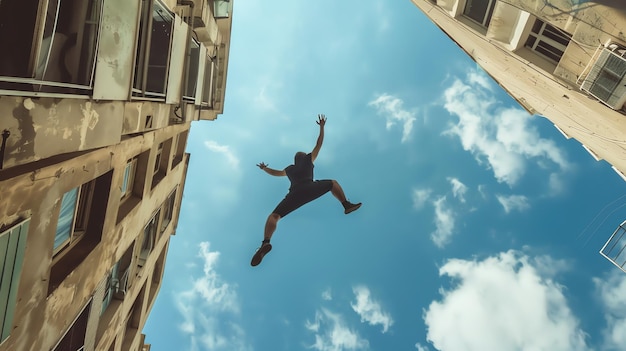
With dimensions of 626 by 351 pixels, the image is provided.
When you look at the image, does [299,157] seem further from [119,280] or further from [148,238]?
[148,238]

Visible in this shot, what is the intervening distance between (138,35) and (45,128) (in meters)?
3.01

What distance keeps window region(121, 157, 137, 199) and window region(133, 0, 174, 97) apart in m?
2.07

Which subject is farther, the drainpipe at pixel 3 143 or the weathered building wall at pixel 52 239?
the weathered building wall at pixel 52 239

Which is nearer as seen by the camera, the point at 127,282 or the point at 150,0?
the point at 150,0

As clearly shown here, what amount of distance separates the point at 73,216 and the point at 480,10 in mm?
10887

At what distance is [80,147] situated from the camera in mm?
5047

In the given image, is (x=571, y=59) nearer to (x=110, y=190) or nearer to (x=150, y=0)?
(x=150, y=0)

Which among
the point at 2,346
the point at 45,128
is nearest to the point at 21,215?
the point at 45,128

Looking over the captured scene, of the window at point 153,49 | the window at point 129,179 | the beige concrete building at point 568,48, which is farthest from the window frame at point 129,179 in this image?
the beige concrete building at point 568,48

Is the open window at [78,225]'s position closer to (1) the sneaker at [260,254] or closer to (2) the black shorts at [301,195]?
(1) the sneaker at [260,254]

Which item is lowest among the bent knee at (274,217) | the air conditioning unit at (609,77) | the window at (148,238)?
the window at (148,238)

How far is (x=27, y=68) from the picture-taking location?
370cm

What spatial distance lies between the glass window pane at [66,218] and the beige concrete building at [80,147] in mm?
37

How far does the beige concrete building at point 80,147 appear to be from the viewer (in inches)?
149
